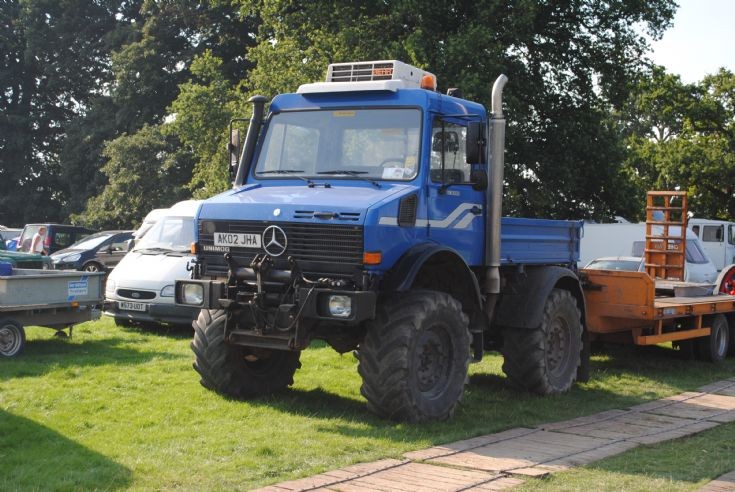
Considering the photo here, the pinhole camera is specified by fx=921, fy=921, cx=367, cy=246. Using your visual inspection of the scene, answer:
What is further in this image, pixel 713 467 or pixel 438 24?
pixel 438 24

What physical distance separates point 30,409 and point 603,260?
11928mm

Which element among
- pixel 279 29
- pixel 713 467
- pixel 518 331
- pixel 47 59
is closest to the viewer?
Result: pixel 713 467

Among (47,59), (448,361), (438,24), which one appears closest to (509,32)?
(438,24)

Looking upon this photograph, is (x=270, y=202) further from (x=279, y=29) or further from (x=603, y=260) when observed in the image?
(x=279, y=29)

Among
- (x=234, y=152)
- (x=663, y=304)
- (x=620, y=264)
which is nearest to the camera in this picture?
(x=234, y=152)

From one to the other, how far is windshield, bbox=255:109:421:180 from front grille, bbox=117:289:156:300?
18.8 ft

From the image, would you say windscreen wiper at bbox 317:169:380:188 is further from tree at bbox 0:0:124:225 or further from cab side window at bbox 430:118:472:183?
tree at bbox 0:0:124:225

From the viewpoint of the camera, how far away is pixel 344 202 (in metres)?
8.31

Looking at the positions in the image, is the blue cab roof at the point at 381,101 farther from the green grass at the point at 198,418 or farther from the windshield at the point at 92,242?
the windshield at the point at 92,242

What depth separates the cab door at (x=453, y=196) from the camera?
29.8 feet

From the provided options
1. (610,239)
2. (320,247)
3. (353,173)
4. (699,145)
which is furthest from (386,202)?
(699,145)

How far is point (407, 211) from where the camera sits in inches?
339

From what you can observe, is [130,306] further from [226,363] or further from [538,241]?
[538,241]

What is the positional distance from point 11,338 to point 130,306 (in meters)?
2.91
